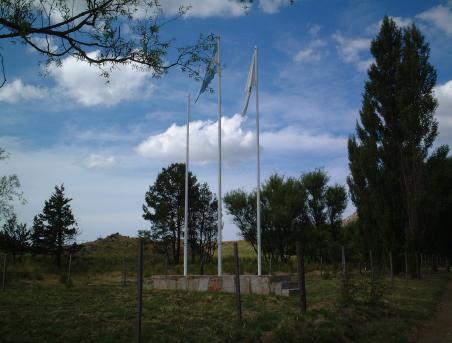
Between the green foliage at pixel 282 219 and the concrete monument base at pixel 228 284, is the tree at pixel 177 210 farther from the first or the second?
the concrete monument base at pixel 228 284

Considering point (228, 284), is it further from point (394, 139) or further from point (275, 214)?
point (275, 214)

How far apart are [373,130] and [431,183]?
190 inches

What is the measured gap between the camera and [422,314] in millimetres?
10195

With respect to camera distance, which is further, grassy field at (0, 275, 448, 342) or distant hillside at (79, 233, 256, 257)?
distant hillside at (79, 233, 256, 257)

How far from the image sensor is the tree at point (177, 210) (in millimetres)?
39938

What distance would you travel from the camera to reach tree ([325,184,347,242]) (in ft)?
131

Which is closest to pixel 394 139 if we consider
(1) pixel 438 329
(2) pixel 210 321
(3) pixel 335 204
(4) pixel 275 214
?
(4) pixel 275 214

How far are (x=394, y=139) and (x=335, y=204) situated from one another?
15573mm

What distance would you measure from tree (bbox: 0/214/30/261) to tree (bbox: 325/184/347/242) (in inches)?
1073

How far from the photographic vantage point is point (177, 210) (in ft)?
132

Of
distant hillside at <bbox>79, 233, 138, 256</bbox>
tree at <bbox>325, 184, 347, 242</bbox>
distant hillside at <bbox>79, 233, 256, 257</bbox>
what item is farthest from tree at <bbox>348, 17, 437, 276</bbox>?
distant hillside at <bbox>79, 233, 138, 256</bbox>

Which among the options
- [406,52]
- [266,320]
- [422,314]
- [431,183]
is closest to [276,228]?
[431,183]

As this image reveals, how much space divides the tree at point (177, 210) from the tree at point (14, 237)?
1059cm

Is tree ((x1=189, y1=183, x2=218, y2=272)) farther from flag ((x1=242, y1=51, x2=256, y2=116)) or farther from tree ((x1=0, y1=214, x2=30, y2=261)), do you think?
flag ((x1=242, y1=51, x2=256, y2=116))
